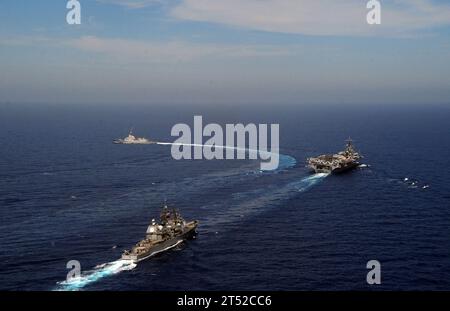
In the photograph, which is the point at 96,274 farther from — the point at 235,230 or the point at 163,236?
the point at 235,230

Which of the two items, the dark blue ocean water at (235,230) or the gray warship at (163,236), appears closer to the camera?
the dark blue ocean water at (235,230)

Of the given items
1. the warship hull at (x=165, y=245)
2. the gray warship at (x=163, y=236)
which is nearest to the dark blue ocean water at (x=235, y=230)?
the warship hull at (x=165, y=245)

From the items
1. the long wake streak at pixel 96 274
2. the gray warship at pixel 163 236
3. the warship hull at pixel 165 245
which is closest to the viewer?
the long wake streak at pixel 96 274

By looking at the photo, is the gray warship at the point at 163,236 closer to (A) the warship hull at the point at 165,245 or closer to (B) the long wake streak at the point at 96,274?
(A) the warship hull at the point at 165,245

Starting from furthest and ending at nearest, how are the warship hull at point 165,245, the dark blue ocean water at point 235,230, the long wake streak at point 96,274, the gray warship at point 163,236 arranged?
the gray warship at point 163,236, the warship hull at point 165,245, the dark blue ocean water at point 235,230, the long wake streak at point 96,274
